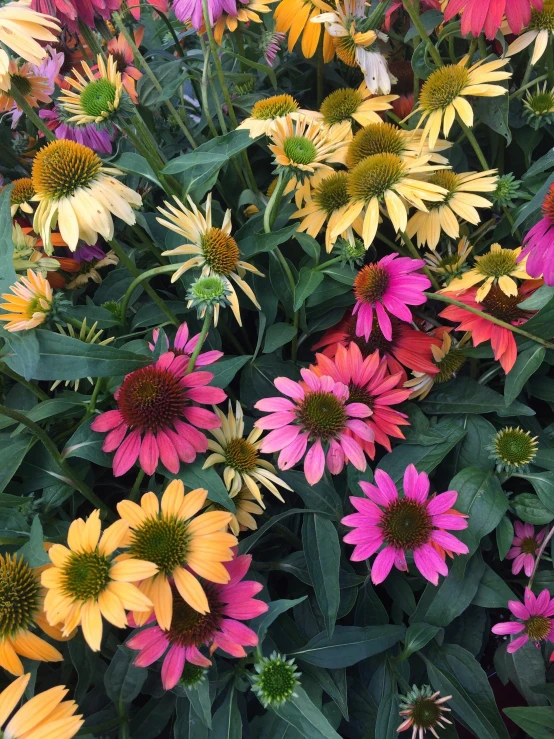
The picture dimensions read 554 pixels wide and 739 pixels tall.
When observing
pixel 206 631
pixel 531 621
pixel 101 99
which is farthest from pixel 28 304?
pixel 531 621

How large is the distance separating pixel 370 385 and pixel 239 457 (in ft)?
0.59

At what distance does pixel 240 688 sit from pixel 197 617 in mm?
119

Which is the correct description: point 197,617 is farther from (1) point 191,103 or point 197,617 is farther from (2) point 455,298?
(1) point 191,103

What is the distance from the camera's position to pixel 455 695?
702 millimetres

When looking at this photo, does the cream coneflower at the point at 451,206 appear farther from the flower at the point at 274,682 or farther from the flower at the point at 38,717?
the flower at the point at 38,717

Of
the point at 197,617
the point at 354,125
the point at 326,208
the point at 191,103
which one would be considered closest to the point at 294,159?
the point at 326,208

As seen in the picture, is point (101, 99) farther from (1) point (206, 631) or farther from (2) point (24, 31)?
(1) point (206, 631)

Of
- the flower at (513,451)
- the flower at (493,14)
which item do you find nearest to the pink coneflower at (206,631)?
the flower at (513,451)

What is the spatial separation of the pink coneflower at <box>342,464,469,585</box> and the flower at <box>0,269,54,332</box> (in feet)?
1.26

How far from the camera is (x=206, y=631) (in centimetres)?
56

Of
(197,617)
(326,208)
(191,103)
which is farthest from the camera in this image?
(191,103)

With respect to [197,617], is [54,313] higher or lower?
higher

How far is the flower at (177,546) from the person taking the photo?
51 cm

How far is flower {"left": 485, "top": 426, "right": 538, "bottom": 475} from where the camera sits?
69 cm
